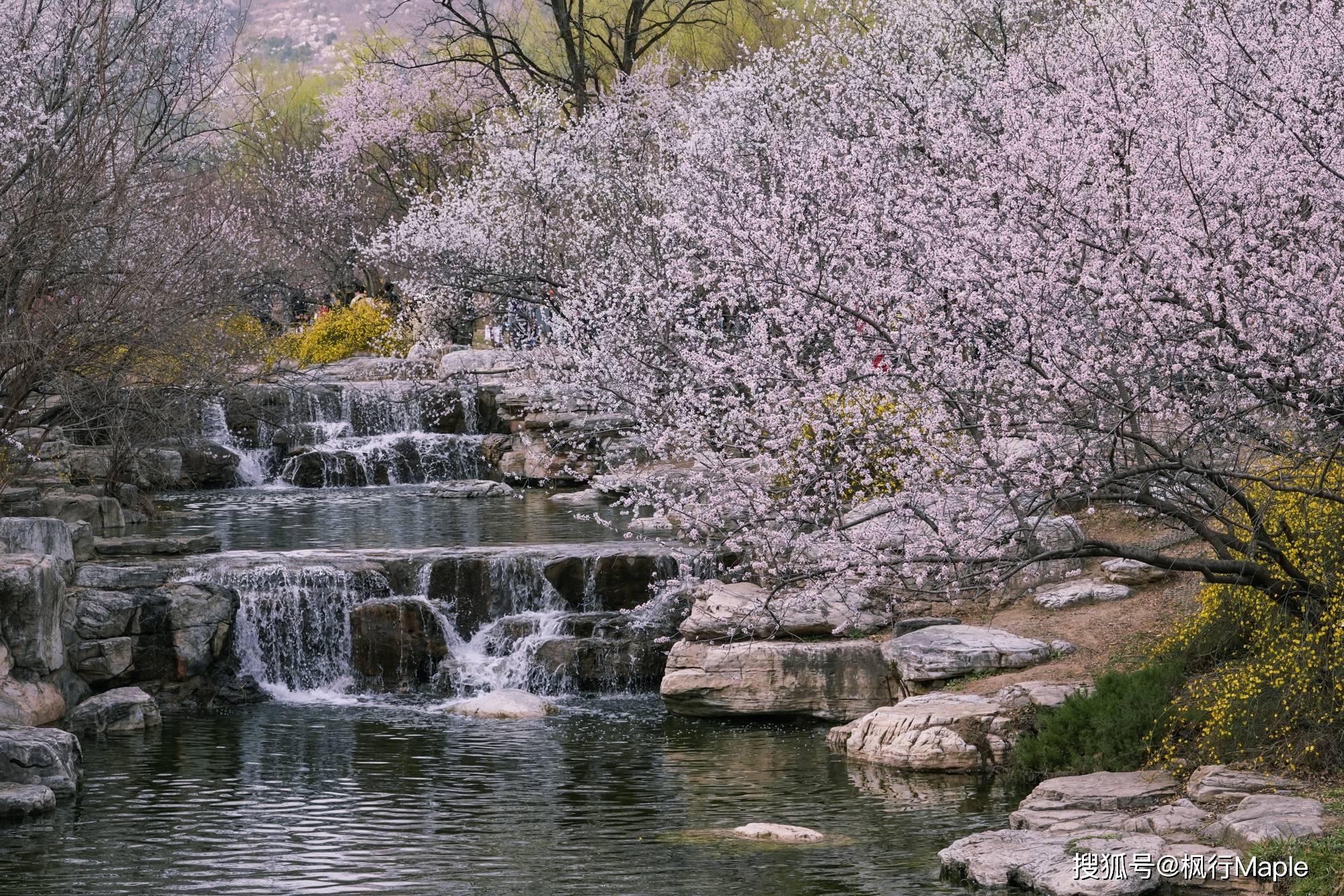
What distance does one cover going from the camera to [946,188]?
14.3 m

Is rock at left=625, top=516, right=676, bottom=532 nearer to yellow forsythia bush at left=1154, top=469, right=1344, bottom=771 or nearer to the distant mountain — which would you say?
yellow forsythia bush at left=1154, top=469, right=1344, bottom=771

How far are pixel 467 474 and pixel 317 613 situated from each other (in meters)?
12.1

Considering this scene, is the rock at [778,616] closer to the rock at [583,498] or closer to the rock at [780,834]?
the rock at [780,834]

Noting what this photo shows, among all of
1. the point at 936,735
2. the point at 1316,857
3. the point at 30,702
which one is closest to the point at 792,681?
the point at 936,735

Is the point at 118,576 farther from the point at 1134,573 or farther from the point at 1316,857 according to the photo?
the point at 1316,857

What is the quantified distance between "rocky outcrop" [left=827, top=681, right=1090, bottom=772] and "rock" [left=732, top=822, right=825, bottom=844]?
1.94 metres

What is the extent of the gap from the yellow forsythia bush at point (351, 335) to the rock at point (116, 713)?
75.5ft

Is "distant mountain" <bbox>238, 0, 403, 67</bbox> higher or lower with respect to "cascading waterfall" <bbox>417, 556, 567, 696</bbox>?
higher

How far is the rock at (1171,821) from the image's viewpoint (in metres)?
8.22

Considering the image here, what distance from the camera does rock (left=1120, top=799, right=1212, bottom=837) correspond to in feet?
27.0

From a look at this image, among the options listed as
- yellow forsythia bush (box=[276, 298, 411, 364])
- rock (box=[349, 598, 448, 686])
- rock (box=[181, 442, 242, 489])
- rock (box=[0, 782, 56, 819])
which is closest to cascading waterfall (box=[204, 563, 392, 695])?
rock (box=[349, 598, 448, 686])

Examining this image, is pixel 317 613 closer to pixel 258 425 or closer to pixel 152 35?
pixel 152 35

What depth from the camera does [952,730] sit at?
36.4 feet

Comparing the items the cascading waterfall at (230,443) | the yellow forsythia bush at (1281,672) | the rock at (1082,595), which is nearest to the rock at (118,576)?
the rock at (1082,595)
